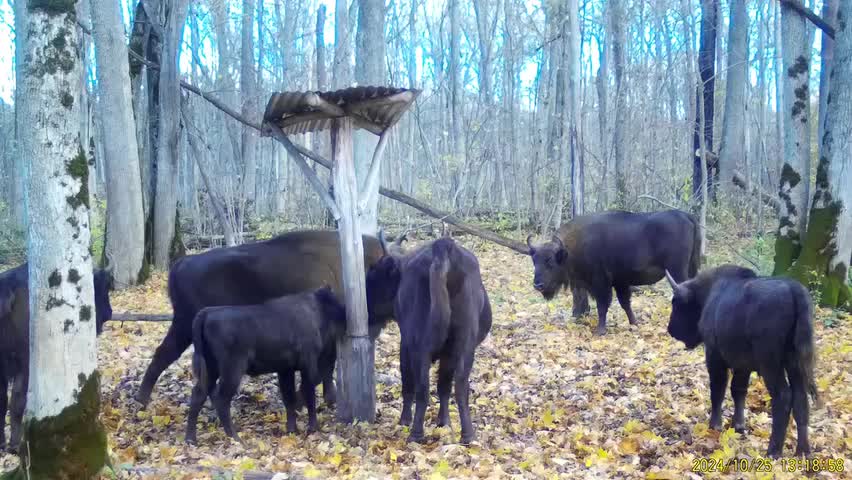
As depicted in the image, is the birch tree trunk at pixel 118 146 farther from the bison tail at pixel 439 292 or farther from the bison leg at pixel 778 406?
the bison leg at pixel 778 406

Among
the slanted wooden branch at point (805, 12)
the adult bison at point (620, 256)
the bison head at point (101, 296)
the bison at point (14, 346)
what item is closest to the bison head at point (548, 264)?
the adult bison at point (620, 256)

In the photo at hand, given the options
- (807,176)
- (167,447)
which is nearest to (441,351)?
(167,447)

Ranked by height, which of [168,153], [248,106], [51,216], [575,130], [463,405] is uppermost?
[248,106]

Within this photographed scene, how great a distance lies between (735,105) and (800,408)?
1879 cm

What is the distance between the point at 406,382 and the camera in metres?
7.14

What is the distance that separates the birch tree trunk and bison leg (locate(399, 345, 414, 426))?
1062cm

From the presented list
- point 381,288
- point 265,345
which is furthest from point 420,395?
point 381,288

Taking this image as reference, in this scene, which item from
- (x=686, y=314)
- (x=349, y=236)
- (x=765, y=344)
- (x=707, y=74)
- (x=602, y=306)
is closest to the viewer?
(x=765, y=344)

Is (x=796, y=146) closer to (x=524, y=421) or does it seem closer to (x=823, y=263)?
(x=823, y=263)

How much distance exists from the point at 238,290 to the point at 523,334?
5134 millimetres

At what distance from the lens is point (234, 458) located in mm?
6402

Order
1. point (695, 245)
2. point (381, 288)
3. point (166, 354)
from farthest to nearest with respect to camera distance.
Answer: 1. point (695, 245)
2. point (381, 288)
3. point (166, 354)

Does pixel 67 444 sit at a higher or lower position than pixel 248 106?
lower

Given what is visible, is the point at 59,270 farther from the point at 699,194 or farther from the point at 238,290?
the point at 699,194
